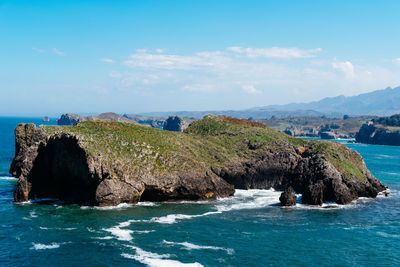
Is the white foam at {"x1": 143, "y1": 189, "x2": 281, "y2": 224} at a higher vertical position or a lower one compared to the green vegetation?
lower

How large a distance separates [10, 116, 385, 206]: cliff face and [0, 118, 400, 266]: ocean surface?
330cm

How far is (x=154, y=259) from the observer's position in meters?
38.3

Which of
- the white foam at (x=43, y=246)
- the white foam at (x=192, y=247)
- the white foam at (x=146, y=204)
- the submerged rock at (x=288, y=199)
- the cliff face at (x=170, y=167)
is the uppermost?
the cliff face at (x=170, y=167)

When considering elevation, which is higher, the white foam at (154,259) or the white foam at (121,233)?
the white foam at (121,233)

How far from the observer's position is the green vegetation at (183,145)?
65.5 metres

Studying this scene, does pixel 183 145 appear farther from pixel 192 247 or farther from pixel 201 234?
pixel 192 247

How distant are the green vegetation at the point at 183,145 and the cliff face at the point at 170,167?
0.20 meters

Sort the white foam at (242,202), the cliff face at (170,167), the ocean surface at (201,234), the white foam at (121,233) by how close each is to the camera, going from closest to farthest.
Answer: the ocean surface at (201,234)
the white foam at (121,233)
the white foam at (242,202)
the cliff face at (170,167)

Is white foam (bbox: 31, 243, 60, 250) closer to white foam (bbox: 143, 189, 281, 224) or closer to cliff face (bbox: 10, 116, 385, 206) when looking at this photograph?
white foam (bbox: 143, 189, 281, 224)

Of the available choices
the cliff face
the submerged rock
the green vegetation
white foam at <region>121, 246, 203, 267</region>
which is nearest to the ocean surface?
white foam at <region>121, 246, 203, 267</region>

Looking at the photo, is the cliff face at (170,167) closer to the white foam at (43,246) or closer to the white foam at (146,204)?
the white foam at (146,204)

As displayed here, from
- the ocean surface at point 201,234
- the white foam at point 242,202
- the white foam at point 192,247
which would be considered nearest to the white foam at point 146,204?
the ocean surface at point 201,234

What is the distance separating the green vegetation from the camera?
215ft

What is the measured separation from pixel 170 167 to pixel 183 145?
10.2 metres
